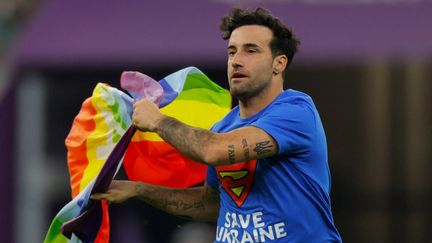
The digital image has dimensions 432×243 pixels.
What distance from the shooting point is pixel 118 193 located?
700 cm

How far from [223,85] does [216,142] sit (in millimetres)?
6958

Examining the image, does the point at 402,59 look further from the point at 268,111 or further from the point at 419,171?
the point at 268,111

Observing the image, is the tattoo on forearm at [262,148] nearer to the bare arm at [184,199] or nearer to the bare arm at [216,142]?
the bare arm at [216,142]

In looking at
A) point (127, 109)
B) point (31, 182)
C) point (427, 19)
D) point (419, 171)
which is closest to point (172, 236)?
point (31, 182)

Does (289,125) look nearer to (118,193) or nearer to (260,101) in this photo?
(260,101)

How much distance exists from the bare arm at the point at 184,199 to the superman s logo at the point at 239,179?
0.48 metres

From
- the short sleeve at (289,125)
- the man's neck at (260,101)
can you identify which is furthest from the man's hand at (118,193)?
the short sleeve at (289,125)

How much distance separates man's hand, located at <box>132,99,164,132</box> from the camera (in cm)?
643

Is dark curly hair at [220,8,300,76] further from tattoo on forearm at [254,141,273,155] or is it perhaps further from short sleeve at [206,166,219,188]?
short sleeve at [206,166,219,188]

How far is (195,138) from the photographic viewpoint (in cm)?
632

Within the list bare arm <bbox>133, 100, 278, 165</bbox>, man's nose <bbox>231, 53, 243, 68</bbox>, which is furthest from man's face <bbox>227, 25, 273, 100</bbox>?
bare arm <bbox>133, 100, 278, 165</bbox>

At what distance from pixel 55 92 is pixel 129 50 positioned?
4.24 ft

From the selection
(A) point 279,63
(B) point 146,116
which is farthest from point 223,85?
(B) point 146,116

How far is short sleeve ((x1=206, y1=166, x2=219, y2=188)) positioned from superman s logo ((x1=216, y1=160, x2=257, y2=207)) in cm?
34
